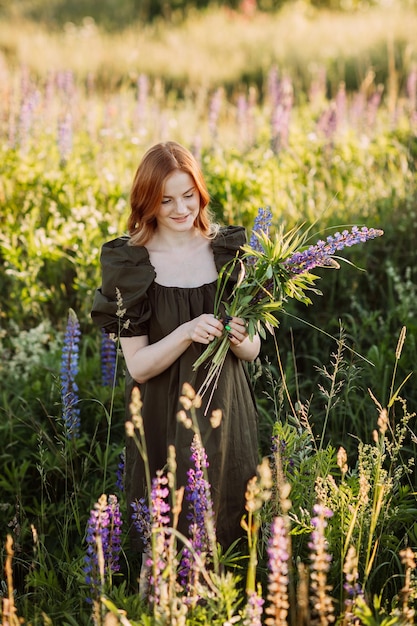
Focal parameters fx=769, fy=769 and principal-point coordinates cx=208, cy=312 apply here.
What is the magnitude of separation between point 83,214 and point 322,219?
149cm

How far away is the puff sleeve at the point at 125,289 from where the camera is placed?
8.87 ft

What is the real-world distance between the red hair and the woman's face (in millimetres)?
19

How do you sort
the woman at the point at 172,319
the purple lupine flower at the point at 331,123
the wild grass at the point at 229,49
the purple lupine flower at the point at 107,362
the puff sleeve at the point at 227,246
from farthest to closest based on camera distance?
the wild grass at the point at 229,49 < the purple lupine flower at the point at 331,123 < the purple lupine flower at the point at 107,362 < the puff sleeve at the point at 227,246 < the woman at the point at 172,319

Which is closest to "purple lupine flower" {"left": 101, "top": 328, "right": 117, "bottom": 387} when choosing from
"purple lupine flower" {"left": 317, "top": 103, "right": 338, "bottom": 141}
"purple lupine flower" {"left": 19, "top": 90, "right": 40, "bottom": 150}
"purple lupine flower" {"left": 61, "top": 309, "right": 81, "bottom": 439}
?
"purple lupine flower" {"left": 61, "top": 309, "right": 81, "bottom": 439}

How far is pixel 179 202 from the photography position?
271cm

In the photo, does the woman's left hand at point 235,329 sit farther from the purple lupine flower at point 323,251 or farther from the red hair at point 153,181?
the red hair at point 153,181

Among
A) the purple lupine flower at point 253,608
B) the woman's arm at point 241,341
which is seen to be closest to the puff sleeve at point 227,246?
the woman's arm at point 241,341

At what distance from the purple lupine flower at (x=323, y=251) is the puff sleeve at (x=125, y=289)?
0.53m

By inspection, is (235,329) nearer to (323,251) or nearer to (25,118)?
(323,251)

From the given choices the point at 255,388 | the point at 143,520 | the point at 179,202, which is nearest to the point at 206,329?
the point at 179,202

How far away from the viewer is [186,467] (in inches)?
104

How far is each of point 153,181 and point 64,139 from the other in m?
2.83

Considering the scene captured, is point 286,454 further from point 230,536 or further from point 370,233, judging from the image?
point 370,233

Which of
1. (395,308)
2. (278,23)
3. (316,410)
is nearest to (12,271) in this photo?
(316,410)
